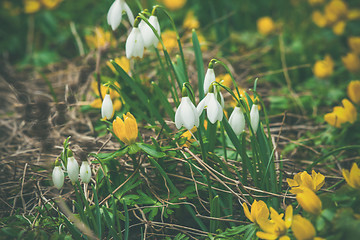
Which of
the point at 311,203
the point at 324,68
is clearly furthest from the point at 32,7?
the point at 311,203

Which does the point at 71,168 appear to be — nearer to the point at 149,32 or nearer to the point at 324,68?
the point at 149,32

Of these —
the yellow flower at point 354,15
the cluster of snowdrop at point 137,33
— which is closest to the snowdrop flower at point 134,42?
the cluster of snowdrop at point 137,33


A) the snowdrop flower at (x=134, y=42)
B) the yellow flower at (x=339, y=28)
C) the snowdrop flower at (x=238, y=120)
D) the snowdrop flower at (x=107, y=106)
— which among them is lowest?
the yellow flower at (x=339, y=28)

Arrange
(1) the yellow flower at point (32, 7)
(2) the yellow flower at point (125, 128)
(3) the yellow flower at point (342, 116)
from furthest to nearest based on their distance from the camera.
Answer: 1. (1) the yellow flower at point (32, 7)
2. (3) the yellow flower at point (342, 116)
3. (2) the yellow flower at point (125, 128)

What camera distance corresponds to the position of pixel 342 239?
882 millimetres

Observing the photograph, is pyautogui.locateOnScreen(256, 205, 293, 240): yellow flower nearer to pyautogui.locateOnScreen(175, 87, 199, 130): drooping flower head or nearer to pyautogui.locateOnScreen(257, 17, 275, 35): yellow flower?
pyautogui.locateOnScreen(175, 87, 199, 130): drooping flower head

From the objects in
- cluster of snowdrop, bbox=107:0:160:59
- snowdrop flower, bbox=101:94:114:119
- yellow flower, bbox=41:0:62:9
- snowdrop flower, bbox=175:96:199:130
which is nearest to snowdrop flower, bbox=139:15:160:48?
cluster of snowdrop, bbox=107:0:160:59

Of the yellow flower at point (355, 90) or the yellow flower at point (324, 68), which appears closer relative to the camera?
the yellow flower at point (355, 90)

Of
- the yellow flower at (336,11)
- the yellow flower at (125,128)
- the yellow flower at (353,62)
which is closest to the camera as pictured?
the yellow flower at (125,128)

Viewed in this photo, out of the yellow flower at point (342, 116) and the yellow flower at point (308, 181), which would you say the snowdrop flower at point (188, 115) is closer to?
the yellow flower at point (308, 181)

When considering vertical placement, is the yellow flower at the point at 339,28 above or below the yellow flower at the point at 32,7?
below

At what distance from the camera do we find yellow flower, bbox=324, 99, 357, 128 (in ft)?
5.53

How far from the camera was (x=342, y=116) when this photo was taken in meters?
1.71

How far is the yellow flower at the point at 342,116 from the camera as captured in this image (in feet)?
5.53
